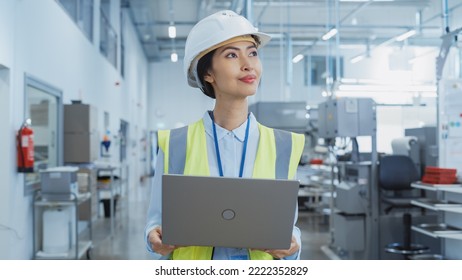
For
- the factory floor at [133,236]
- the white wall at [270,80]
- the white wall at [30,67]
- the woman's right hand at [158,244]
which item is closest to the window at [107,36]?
the white wall at [30,67]

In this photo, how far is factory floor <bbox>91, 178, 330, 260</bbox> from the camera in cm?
458

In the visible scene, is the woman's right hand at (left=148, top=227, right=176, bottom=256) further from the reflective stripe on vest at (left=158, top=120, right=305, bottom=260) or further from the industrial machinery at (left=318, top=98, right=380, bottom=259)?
the industrial machinery at (left=318, top=98, right=380, bottom=259)

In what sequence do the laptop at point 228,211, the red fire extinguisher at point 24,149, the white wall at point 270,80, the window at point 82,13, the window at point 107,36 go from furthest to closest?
the white wall at point 270,80 < the window at point 107,36 < the window at point 82,13 < the red fire extinguisher at point 24,149 < the laptop at point 228,211

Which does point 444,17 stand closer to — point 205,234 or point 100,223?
point 205,234

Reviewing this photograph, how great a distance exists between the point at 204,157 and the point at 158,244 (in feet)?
0.73

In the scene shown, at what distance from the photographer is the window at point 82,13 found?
5.64 meters

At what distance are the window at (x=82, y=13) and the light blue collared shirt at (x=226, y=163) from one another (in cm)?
450

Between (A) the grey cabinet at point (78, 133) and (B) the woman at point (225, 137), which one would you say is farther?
(A) the grey cabinet at point (78, 133)

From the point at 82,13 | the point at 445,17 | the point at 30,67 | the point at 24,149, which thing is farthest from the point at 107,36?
the point at 445,17

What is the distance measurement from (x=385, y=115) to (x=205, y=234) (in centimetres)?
1075

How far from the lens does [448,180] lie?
3262 millimetres

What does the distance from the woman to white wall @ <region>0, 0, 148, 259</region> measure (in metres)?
2.71

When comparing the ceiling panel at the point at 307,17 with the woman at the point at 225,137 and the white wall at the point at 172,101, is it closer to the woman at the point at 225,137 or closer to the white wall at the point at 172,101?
the white wall at the point at 172,101

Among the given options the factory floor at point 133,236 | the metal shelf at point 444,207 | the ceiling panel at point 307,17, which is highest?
the ceiling panel at point 307,17
